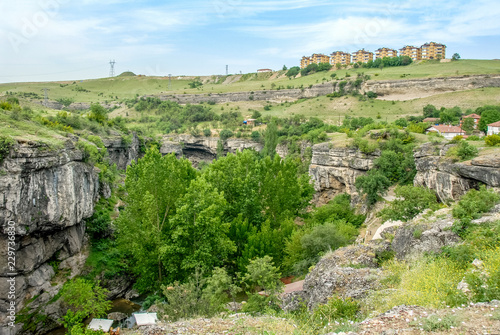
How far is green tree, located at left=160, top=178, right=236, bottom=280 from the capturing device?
2012 cm

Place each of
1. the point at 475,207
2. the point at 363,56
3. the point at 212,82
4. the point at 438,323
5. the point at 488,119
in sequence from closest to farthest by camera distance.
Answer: the point at 438,323
the point at 475,207
the point at 488,119
the point at 363,56
the point at 212,82

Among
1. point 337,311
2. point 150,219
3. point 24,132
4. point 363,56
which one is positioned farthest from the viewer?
point 363,56

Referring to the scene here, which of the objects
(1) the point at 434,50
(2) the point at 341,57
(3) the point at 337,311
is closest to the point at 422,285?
(3) the point at 337,311

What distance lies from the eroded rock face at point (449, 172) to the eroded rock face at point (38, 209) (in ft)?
77.3

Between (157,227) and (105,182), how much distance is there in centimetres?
1052

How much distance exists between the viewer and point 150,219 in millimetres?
21531

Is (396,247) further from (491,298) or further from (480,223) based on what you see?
(491,298)

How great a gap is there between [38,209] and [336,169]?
28833 millimetres

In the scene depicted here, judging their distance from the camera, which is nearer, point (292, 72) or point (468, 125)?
point (468, 125)

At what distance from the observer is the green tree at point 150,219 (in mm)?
20938

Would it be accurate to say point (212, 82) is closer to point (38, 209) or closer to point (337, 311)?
point (38, 209)

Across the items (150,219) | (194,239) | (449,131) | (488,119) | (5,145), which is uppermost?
(5,145)

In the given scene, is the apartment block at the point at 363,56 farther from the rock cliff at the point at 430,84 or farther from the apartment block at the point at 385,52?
the rock cliff at the point at 430,84

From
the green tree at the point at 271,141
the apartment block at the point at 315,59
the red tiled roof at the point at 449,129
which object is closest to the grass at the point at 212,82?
the apartment block at the point at 315,59
